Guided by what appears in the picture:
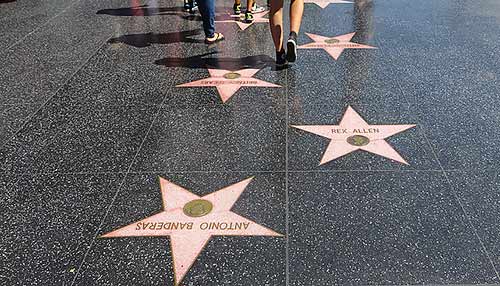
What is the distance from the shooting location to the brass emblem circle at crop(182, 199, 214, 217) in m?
2.63

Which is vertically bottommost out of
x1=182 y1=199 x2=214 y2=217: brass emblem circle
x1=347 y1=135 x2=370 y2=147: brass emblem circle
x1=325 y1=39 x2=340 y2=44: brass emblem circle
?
x1=325 y1=39 x2=340 y2=44: brass emblem circle

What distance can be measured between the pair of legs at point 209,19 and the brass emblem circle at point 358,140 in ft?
8.56

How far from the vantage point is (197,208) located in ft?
8.79

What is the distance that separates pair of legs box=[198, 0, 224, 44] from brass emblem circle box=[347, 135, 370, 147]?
2.61 meters

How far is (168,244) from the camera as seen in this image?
244 cm

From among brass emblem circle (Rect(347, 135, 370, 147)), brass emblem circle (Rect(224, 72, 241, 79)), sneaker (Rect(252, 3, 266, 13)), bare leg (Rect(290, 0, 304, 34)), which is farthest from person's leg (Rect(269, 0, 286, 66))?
sneaker (Rect(252, 3, 266, 13))

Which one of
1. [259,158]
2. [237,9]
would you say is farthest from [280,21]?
[237,9]

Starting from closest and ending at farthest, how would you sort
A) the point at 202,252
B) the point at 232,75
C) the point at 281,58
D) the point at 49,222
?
the point at 202,252, the point at 49,222, the point at 232,75, the point at 281,58

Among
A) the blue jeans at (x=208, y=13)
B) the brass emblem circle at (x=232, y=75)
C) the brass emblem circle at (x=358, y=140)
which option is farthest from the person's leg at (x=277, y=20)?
the brass emblem circle at (x=358, y=140)

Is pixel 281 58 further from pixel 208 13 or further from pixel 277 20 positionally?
pixel 208 13

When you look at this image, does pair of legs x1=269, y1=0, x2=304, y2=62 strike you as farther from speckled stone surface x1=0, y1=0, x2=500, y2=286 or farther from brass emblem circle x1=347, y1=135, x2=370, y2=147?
brass emblem circle x1=347, y1=135, x2=370, y2=147

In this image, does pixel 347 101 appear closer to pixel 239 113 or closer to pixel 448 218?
pixel 239 113

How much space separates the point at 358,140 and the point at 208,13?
8.82 ft

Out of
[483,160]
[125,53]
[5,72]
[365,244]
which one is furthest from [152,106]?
[483,160]
